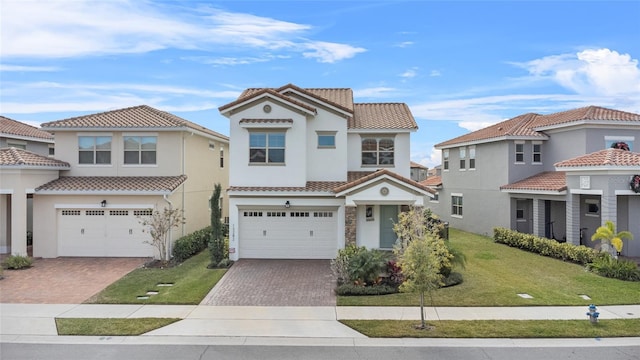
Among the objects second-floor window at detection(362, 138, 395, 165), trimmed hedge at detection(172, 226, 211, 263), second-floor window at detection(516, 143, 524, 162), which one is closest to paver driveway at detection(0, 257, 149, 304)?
trimmed hedge at detection(172, 226, 211, 263)

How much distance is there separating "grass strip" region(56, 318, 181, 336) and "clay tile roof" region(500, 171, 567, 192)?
18868 mm

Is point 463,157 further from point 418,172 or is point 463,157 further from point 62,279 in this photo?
point 62,279

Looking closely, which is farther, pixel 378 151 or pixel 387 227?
pixel 378 151

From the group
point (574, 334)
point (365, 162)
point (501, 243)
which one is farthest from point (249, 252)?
point (501, 243)

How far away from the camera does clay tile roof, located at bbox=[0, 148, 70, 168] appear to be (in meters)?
18.3

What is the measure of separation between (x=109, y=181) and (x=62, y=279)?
5600mm

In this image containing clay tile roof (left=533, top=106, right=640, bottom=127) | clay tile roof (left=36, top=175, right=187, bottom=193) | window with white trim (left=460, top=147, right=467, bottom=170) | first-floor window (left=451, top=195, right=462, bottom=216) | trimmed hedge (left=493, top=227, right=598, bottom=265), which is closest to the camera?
trimmed hedge (left=493, top=227, right=598, bottom=265)

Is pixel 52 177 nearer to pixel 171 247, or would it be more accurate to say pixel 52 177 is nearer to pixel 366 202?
pixel 171 247

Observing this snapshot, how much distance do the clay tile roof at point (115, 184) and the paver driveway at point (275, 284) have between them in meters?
5.13

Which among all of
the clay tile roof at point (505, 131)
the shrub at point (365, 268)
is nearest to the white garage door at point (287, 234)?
the shrub at point (365, 268)

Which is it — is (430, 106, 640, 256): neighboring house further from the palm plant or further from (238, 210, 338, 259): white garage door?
(238, 210, 338, 259): white garage door

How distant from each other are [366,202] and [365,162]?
3.62m

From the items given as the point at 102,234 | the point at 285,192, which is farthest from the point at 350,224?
the point at 102,234

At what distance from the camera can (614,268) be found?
52.4 feet
